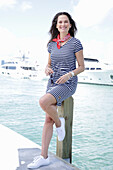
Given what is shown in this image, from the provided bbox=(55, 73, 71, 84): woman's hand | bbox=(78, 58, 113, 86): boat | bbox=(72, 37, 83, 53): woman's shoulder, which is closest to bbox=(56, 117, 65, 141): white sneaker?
bbox=(55, 73, 71, 84): woman's hand

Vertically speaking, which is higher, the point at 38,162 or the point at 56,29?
the point at 56,29

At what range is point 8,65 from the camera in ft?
148

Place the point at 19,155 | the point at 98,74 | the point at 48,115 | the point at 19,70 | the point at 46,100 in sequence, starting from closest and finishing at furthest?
the point at 46,100
the point at 48,115
the point at 19,155
the point at 98,74
the point at 19,70

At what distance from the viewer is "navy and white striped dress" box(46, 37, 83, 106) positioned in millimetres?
1903

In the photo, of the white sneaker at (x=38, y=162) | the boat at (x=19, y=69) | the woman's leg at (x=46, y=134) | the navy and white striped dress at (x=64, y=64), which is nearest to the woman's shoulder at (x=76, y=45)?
the navy and white striped dress at (x=64, y=64)

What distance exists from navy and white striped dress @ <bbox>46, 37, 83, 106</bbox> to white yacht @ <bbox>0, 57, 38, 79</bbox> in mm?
36855

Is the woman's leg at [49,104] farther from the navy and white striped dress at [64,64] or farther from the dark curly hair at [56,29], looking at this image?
the dark curly hair at [56,29]

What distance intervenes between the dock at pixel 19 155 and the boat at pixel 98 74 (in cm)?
2660

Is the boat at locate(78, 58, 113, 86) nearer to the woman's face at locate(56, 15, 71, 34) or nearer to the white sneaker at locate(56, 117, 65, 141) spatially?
the woman's face at locate(56, 15, 71, 34)

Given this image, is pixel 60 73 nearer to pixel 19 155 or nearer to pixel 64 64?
pixel 64 64

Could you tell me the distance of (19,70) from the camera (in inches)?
1640

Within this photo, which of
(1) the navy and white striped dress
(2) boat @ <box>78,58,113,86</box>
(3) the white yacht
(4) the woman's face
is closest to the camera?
(1) the navy and white striped dress

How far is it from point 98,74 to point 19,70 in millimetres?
17937

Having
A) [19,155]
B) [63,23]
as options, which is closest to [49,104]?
[19,155]
